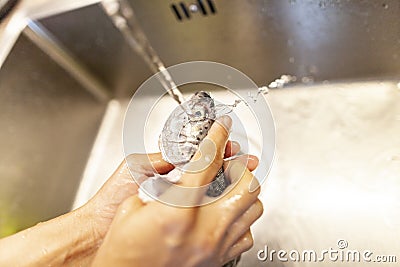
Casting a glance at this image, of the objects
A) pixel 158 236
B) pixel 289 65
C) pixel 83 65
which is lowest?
pixel 289 65

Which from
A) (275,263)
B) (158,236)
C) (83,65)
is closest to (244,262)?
(275,263)

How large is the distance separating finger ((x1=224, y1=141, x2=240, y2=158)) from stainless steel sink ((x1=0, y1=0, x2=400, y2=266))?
0.61 feet

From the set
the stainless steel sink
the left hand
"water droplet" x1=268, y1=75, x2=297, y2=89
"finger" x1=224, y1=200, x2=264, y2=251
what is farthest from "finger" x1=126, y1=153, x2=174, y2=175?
"water droplet" x1=268, y1=75, x2=297, y2=89

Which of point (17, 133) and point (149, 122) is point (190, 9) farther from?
point (17, 133)

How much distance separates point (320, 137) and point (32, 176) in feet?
1.60

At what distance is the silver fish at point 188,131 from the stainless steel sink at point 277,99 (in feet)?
0.81

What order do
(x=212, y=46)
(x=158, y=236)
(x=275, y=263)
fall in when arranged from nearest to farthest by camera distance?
(x=158, y=236)
(x=275, y=263)
(x=212, y=46)

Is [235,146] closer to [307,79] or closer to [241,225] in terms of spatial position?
[241,225]

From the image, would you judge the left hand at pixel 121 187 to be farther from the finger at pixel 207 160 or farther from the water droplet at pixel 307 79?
the water droplet at pixel 307 79

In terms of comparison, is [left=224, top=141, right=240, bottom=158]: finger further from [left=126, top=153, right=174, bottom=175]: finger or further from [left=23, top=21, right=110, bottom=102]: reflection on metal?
[left=23, top=21, right=110, bottom=102]: reflection on metal

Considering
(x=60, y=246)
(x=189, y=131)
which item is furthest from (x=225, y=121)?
(x=60, y=246)

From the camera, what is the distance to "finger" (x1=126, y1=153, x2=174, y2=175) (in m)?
0.60

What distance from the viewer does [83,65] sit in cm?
92

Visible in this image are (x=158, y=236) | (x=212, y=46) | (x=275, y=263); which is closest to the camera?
(x=158, y=236)
